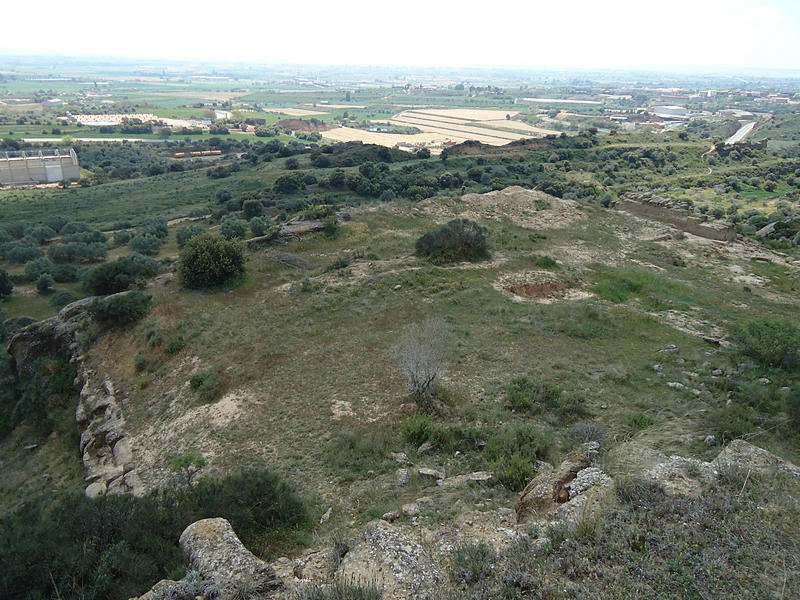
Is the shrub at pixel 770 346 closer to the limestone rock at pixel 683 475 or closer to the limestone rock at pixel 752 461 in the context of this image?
the limestone rock at pixel 752 461

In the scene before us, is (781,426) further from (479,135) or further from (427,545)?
(479,135)

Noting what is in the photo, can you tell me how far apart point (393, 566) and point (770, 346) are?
1340cm

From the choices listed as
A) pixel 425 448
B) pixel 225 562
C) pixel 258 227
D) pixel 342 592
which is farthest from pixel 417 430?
pixel 258 227

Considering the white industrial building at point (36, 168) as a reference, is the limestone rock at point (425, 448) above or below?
above

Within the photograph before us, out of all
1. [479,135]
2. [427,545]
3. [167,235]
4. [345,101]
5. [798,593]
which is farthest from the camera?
[345,101]

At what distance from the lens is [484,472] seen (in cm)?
927

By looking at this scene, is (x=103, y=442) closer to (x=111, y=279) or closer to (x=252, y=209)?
(x=111, y=279)

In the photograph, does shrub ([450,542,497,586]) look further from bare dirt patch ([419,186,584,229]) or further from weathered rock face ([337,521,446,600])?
bare dirt patch ([419,186,584,229])

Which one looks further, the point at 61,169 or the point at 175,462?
the point at 61,169

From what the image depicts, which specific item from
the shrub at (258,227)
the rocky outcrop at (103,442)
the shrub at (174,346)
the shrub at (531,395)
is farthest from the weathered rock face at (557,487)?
the shrub at (258,227)

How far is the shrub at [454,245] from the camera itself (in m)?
22.7

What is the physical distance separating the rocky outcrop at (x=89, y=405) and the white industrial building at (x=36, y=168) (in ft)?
213

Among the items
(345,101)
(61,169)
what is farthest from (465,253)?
(345,101)

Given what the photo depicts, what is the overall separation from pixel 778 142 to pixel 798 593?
117 metres
